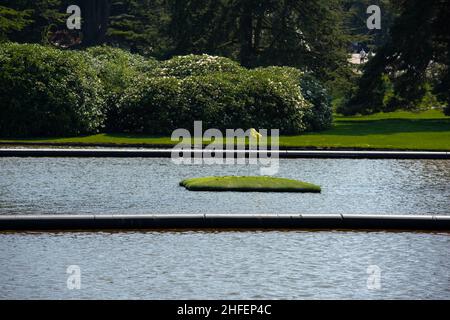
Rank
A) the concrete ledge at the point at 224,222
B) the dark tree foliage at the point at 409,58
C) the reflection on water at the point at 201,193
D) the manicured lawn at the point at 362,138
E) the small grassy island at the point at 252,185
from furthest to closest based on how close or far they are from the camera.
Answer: the dark tree foliage at the point at 409,58
the manicured lawn at the point at 362,138
the small grassy island at the point at 252,185
the reflection on water at the point at 201,193
the concrete ledge at the point at 224,222

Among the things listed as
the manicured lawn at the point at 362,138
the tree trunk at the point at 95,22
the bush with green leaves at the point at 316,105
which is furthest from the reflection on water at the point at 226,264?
the tree trunk at the point at 95,22

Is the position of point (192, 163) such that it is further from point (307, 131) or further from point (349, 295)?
point (349, 295)

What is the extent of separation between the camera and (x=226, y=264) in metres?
12.7

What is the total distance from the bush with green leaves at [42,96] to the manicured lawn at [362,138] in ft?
2.97

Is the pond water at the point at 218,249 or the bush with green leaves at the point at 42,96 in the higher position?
the bush with green leaves at the point at 42,96

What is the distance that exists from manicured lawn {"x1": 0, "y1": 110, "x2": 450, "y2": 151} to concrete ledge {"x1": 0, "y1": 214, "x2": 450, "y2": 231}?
43.9ft

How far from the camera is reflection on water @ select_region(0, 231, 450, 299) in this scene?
36.4ft

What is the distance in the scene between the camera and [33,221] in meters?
15.1

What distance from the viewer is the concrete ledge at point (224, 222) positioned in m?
15.2

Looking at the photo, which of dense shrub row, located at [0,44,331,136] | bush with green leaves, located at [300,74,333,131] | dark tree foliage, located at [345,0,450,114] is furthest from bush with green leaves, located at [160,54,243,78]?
dark tree foliage, located at [345,0,450,114]

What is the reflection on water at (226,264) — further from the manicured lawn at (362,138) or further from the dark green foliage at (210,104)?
the dark green foliage at (210,104)

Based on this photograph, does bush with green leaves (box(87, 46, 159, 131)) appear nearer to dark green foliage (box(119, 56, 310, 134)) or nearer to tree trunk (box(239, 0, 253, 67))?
dark green foliage (box(119, 56, 310, 134))

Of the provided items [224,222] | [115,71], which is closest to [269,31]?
[115,71]
